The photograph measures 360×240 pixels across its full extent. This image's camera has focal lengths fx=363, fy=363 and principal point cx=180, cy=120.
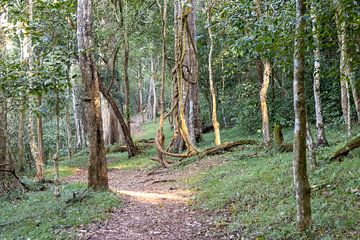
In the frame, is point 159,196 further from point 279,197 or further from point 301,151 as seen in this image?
point 301,151

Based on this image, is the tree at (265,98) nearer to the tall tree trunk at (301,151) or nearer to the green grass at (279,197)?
the green grass at (279,197)

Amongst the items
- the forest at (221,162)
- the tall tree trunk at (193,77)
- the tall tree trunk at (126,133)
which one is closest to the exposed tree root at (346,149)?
the forest at (221,162)

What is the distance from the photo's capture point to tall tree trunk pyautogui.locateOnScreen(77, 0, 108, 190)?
9.88m

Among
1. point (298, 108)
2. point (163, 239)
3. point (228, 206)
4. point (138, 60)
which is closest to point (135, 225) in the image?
point (163, 239)

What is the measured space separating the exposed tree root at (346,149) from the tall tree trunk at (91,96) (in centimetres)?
601

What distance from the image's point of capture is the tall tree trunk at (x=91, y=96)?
32.4 ft

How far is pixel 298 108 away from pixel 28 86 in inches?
211

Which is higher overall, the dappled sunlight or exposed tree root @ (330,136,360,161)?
exposed tree root @ (330,136,360,161)

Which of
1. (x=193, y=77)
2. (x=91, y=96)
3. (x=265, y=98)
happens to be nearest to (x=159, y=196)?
(x=91, y=96)

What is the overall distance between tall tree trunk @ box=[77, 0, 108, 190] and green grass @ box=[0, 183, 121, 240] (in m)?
0.60

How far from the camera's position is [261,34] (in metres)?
6.16

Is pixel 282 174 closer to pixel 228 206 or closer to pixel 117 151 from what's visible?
pixel 228 206

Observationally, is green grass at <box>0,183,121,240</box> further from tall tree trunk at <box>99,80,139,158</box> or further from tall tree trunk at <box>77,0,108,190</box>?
tall tree trunk at <box>99,80,139,158</box>

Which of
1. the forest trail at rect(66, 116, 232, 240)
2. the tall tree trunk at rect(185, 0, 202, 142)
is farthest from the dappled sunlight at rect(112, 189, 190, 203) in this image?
the tall tree trunk at rect(185, 0, 202, 142)
